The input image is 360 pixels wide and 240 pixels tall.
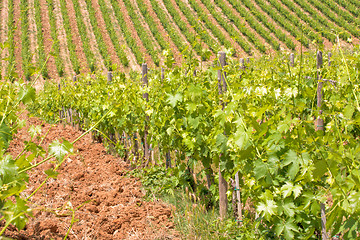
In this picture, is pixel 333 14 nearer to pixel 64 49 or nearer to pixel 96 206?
pixel 64 49

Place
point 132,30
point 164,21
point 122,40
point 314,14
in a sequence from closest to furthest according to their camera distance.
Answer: point 122,40
point 132,30
point 164,21
point 314,14

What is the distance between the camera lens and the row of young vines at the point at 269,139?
4.78 ft

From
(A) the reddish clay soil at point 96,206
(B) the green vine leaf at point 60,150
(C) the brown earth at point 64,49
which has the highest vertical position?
(C) the brown earth at point 64,49

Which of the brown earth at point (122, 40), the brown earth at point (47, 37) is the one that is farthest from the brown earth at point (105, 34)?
the brown earth at point (47, 37)

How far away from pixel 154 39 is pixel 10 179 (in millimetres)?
22705

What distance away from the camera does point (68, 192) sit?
373 centimetres

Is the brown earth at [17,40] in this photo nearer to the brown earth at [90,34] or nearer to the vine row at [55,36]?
the vine row at [55,36]

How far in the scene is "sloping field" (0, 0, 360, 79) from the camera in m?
21.1

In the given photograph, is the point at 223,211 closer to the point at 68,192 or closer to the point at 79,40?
the point at 68,192

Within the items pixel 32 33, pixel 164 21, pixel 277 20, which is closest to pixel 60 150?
pixel 164 21

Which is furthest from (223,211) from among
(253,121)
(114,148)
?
(114,148)

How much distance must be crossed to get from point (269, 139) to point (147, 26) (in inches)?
957

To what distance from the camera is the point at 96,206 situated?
11.1 ft

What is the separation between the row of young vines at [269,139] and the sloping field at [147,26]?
16892 mm
